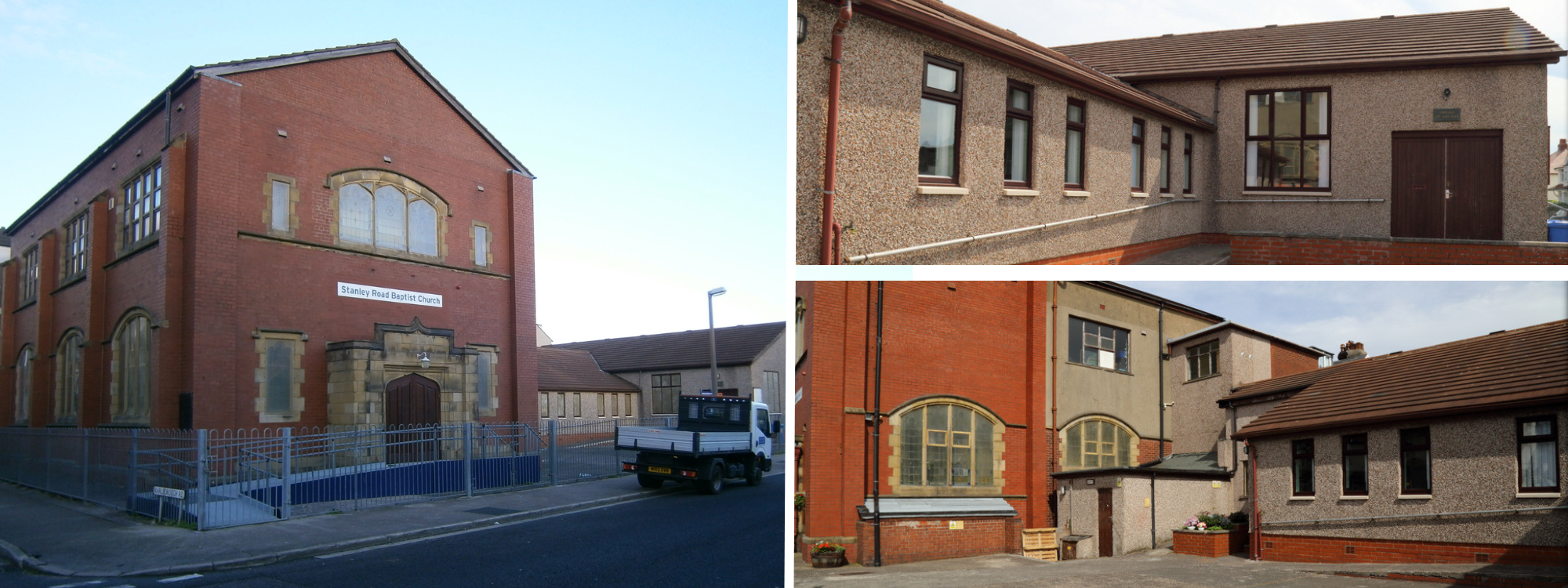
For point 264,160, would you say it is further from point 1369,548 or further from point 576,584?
point 1369,548

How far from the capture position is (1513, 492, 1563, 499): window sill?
3969mm

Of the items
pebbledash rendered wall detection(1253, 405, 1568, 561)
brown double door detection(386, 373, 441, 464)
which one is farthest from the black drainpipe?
brown double door detection(386, 373, 441, 464)

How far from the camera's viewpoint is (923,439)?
3.56 m

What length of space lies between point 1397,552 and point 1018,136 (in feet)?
8.36

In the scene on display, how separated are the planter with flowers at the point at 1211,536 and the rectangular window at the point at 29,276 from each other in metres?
36.7

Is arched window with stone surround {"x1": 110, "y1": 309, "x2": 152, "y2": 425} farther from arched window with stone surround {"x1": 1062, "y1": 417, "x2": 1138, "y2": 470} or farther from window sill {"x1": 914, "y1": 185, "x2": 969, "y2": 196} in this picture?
arched window with stone surround {"x1": 1062, "y1": 417, "x2": 1138, "y2": 470}

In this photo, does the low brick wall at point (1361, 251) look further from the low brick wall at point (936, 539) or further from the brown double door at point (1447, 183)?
the low brick wall at point (936, 539)

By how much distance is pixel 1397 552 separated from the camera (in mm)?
4227

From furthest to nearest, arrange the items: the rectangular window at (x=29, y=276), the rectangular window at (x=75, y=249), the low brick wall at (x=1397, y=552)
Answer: the rectangular window at (x=29, y=276) → the rectangular window at (x=75, y=249) → the low brick wall at (x=1397, y=552)

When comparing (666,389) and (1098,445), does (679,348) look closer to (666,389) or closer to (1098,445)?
(666,389)

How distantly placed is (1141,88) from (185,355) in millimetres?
→ 21939

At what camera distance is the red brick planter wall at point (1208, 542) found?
4.10m

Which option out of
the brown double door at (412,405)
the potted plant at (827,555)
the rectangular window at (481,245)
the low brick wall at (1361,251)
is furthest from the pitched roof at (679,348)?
the potted plant at (827,555)

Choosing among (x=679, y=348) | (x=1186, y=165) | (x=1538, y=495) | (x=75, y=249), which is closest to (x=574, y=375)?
(x=679, y=348)
